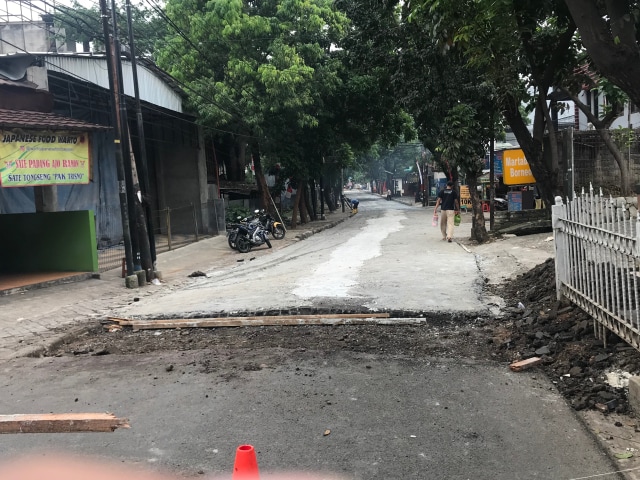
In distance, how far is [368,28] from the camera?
16844mm

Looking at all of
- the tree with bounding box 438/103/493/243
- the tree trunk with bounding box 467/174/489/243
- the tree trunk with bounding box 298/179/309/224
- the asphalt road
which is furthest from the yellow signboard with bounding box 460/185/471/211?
the asphalt road

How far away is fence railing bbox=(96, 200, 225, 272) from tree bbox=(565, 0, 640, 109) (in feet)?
38.2

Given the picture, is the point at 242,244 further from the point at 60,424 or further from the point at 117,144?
the point at 60,424

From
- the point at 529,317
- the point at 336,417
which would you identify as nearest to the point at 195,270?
the point at 529,317

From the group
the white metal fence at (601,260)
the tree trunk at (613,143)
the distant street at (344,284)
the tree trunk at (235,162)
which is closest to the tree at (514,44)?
the white metal fence at (601,260)

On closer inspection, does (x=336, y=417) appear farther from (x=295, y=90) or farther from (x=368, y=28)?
(x=295, y=90)

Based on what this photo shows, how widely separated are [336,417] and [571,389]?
1.93m

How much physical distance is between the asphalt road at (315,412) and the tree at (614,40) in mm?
2758

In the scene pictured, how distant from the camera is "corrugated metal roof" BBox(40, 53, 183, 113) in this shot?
1433 cm

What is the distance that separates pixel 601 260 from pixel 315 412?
2.88 m

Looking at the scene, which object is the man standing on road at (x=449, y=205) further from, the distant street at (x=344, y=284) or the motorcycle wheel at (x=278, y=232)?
the motorcycle wheel at (x=278, y=232)

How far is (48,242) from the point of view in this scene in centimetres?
1256

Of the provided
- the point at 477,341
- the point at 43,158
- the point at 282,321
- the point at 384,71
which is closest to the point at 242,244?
the point at 384,71

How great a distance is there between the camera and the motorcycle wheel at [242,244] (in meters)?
17.4
